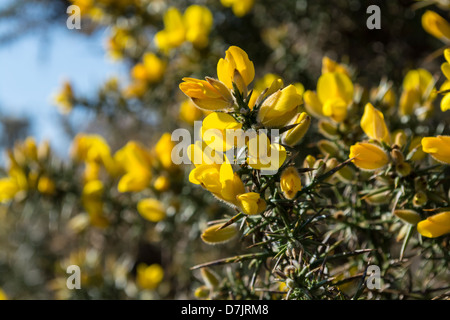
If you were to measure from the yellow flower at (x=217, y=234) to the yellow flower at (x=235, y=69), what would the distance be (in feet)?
0.65

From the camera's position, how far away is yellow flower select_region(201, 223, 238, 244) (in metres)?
0.55

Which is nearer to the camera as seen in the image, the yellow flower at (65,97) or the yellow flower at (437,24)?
the yellow flower at (437,24)

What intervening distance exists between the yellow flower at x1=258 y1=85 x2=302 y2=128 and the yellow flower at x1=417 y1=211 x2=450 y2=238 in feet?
0.76

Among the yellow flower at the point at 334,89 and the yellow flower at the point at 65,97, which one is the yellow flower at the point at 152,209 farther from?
the yellow flower at the point at 65,97

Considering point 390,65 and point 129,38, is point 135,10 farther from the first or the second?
point 390,65

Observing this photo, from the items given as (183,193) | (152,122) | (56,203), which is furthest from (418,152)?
(152,122)

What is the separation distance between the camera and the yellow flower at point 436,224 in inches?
19.6

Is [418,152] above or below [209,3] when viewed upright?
below

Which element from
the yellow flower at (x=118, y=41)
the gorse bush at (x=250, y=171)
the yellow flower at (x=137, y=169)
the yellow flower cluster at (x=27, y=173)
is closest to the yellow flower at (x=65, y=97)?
the gorse bush at (x=250, y=171)

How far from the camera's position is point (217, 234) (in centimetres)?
56

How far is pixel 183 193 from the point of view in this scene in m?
0.97

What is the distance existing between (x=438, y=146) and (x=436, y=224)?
3.9 inches

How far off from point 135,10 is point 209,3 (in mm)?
273

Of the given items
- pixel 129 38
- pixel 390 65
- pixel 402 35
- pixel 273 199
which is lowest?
pixel 273 199
